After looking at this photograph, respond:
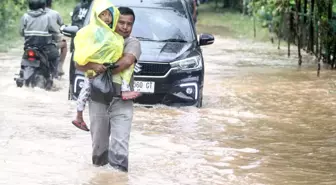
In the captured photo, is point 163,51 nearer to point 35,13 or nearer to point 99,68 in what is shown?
point 35,13

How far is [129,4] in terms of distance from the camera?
12.0 metres

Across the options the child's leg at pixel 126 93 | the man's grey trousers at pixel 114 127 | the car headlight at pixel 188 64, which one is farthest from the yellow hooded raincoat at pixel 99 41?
the car headlight at pixel 188 64

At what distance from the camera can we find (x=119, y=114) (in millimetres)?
6965

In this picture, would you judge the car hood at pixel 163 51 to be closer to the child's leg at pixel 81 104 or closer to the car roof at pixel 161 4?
the car roof at pixel 161 4

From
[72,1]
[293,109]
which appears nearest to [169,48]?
[293,109]

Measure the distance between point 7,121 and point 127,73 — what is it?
129 inches

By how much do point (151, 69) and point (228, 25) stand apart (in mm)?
24314

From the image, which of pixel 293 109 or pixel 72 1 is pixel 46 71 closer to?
pixel 293 109

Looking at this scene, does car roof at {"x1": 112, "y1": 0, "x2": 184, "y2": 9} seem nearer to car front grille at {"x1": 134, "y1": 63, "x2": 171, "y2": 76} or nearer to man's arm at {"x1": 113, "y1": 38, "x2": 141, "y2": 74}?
car front grille at {"x1": 134, "y1": 63, "x2": 171, "y2": 76}

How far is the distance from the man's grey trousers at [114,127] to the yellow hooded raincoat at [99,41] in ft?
1.33

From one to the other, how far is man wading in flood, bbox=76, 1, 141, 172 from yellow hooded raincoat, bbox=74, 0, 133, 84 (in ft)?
0.23

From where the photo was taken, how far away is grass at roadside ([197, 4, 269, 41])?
2850cm

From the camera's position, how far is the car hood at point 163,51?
35.2 ft

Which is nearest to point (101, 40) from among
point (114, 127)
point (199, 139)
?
point (114, 127)
